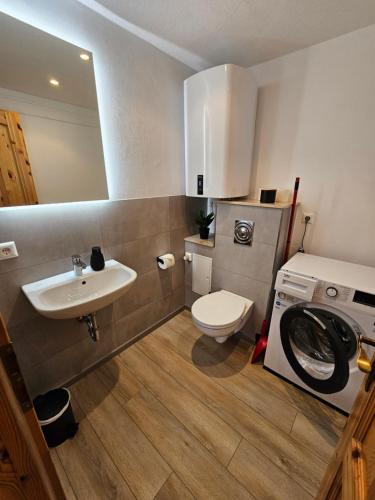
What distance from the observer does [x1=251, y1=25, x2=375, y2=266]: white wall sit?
1390 mm

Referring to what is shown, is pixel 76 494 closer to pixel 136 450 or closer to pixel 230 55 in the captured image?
pixel 136 450

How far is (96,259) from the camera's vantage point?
1.39m

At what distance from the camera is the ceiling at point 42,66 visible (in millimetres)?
1016

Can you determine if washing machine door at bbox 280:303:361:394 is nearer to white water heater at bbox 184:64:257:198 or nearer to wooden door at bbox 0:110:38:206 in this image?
white water heater at bbox 184:64:257:198

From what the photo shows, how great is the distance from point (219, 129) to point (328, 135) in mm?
803

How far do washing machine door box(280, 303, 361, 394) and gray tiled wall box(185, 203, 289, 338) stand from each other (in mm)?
318

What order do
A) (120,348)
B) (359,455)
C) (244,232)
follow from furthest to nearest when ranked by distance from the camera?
1. (120,348)
2. (244,232)
3. (359,455)

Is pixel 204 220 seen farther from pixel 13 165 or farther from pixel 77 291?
pixel 13 165

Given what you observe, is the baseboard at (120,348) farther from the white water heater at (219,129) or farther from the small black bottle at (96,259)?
the white water heater at (219,129)

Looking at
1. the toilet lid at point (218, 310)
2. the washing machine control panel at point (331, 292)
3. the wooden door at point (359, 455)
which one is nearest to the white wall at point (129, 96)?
the toilet lid at point (218, 310)

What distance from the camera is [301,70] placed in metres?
1.56

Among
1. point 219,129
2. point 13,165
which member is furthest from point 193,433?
point 219,129

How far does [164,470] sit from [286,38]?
8.95ft

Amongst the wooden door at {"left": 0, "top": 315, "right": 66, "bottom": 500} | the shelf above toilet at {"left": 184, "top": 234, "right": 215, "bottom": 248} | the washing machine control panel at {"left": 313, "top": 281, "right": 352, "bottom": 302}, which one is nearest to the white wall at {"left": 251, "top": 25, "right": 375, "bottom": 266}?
the washing machine control panel at {"left": 313, "top": 281, "right": 352, "bottom": 302}
